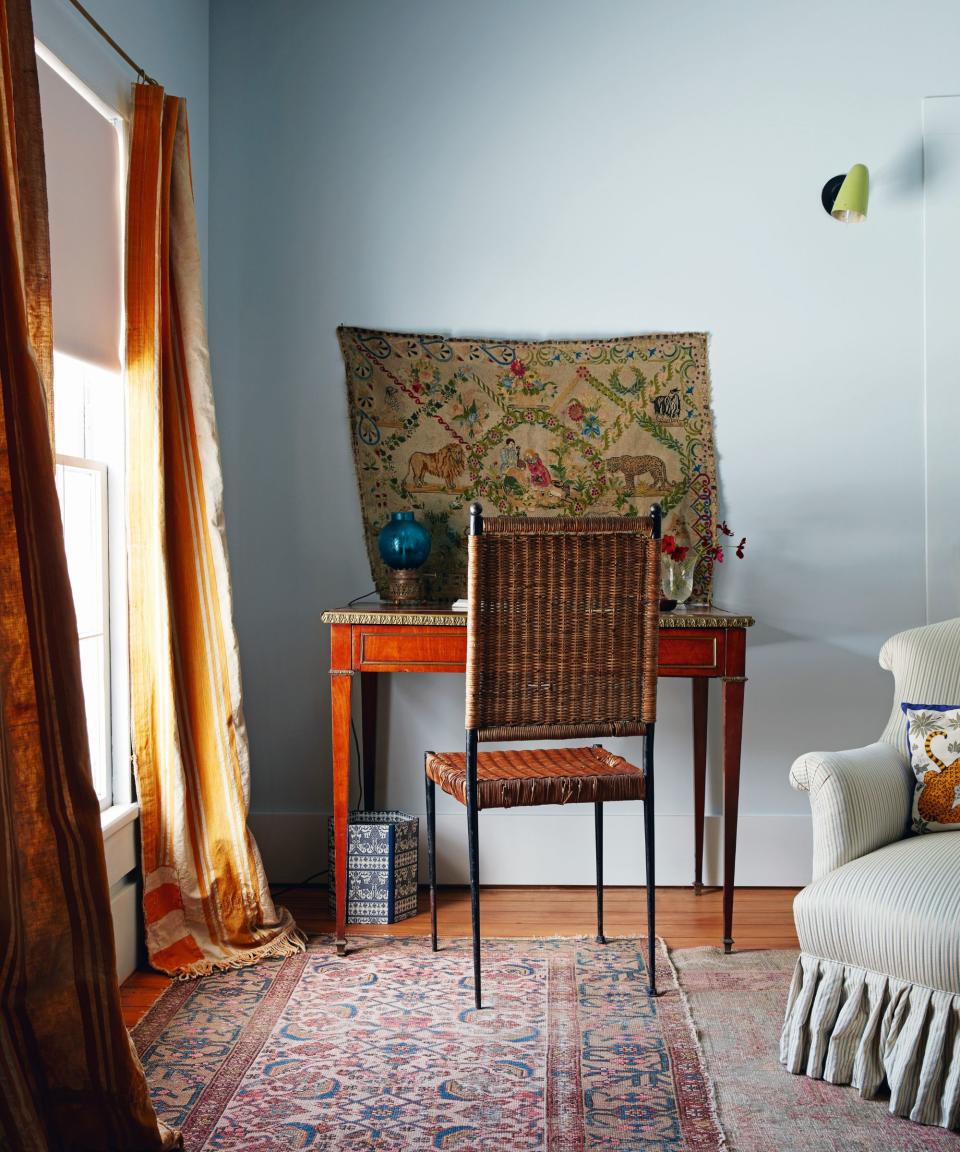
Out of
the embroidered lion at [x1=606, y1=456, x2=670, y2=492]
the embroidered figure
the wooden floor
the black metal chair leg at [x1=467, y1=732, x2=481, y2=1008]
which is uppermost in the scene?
the embroidered figure

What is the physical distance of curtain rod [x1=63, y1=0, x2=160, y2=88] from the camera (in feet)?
7.68


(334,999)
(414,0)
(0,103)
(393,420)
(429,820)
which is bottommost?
(334,999)

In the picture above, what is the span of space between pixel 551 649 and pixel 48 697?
1071 mm

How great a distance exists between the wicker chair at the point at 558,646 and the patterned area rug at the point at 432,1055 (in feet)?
0.52

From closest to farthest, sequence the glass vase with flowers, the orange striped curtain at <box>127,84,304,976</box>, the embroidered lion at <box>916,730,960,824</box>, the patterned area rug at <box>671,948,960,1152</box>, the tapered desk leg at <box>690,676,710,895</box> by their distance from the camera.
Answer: the patterned area rug at <box>671,948,960,1152</box>
the embroidered lion at <box>916,730,960,824</box>
the orange striped curtain at <box>127,84,304,976</box>
the glass vase with flowers
the tapered desk leg at <box>690,676,710,895</box>

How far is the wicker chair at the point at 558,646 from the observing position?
7.73ft

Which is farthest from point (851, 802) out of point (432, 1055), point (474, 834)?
point (432, 1055)

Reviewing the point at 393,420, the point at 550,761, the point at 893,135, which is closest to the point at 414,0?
the point at 393,420

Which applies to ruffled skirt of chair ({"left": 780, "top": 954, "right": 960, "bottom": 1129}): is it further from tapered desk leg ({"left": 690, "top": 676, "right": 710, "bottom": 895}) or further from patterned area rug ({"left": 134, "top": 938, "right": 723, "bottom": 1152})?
tapered desk leg ({"left": 690, "top": 676, "right": 710, "bottom": 895})

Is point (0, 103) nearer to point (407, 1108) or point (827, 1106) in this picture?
point (407, 1108)

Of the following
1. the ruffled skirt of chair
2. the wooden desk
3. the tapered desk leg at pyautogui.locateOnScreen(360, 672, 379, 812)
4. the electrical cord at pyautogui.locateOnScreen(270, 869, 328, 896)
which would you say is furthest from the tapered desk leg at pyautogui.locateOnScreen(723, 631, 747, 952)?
the electrical cord at pyautogui.locateOnScreen(270, 869, 328, 896)

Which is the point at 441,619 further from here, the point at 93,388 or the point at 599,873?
the point at 93,388

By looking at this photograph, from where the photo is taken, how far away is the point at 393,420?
11.1 feet

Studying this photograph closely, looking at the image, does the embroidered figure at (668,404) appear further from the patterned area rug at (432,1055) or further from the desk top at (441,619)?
the patterned area rug at (432,1055)
